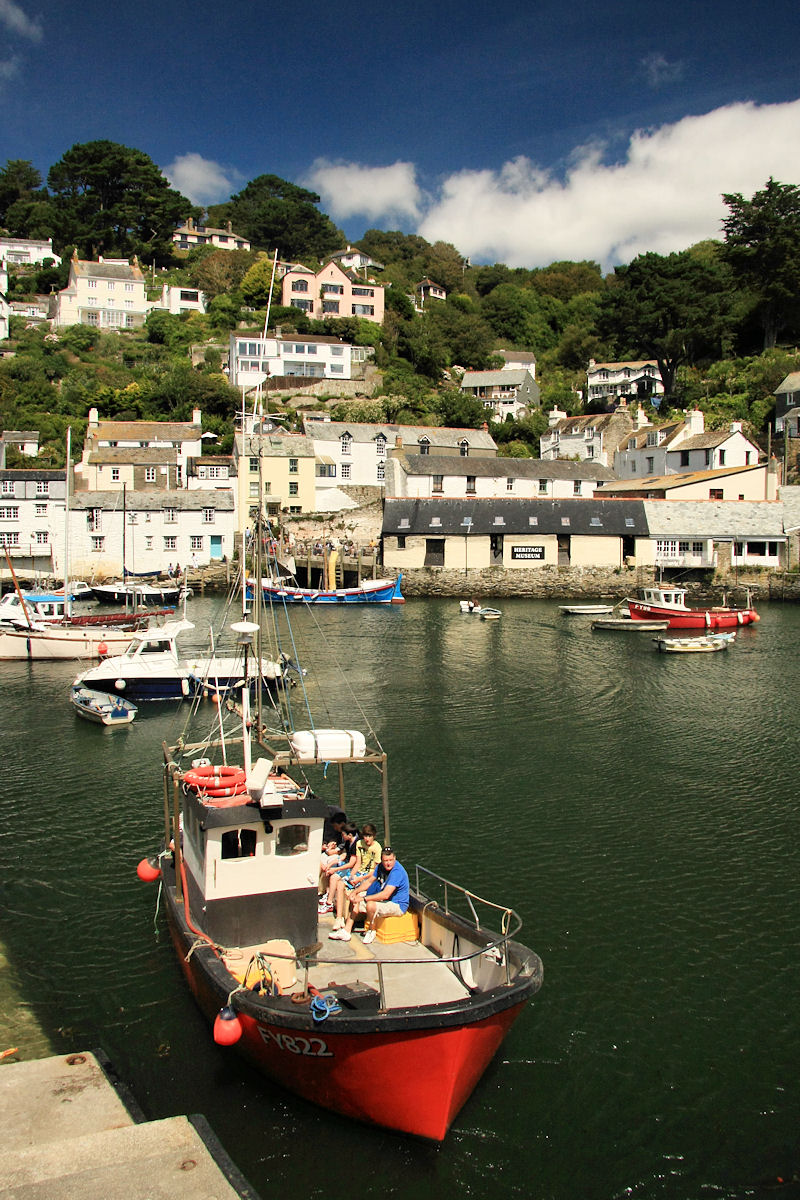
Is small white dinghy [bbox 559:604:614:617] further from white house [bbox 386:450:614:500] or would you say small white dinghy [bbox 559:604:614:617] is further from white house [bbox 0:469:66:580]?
white house [bbox 0:469:66:580]

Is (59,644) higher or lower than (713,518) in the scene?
lower

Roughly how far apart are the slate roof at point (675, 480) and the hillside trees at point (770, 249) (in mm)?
24140

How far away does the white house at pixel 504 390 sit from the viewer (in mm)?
100125

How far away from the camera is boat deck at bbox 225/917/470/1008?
10.7 m

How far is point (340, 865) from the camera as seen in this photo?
535 inches

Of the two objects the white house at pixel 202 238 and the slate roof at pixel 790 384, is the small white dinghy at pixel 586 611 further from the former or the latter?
the white house at pixel 202 238

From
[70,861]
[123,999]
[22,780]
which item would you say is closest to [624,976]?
[123,999]

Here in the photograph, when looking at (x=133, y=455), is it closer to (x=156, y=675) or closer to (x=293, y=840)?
(x=156, y=675)

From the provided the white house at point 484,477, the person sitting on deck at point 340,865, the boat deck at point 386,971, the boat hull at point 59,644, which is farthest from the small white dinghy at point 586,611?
the boat deck at point 386,971

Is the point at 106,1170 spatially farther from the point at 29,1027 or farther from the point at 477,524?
the point at 477,524

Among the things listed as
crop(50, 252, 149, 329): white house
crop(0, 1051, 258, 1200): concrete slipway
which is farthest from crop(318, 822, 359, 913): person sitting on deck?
crop(50, 252, 149, 329): white house

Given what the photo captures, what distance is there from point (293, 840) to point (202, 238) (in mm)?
135816

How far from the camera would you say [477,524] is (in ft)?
213

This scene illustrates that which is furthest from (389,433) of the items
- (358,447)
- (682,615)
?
(682,615)
